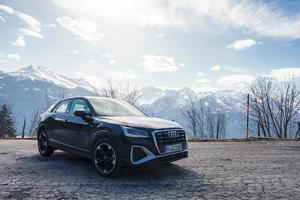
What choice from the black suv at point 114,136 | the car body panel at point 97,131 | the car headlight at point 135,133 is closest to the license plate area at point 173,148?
the black suv at point 114,136

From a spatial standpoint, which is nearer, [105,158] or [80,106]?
[105,158]

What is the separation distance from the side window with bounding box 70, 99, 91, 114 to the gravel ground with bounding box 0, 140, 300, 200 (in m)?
1.33

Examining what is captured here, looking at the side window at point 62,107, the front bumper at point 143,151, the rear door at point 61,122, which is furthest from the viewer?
the side window at point 62,107

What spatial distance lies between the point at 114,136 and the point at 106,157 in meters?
0.52

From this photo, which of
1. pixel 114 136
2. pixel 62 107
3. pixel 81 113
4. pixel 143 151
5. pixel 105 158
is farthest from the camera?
pixel 62 107

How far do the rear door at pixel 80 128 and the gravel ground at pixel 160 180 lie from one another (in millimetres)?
601

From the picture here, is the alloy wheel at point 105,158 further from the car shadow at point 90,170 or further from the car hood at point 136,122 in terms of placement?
the car hood at point 136,122

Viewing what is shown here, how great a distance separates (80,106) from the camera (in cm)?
729

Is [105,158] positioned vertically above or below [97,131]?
below

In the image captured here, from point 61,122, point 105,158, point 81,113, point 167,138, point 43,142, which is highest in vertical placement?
point 81,113

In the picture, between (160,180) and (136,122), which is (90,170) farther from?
(160,180)

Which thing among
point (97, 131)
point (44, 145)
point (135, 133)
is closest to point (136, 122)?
point (135, 133)

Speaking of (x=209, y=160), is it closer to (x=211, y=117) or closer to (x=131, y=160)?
(x=131, y=160)

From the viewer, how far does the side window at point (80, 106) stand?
6977 mm
